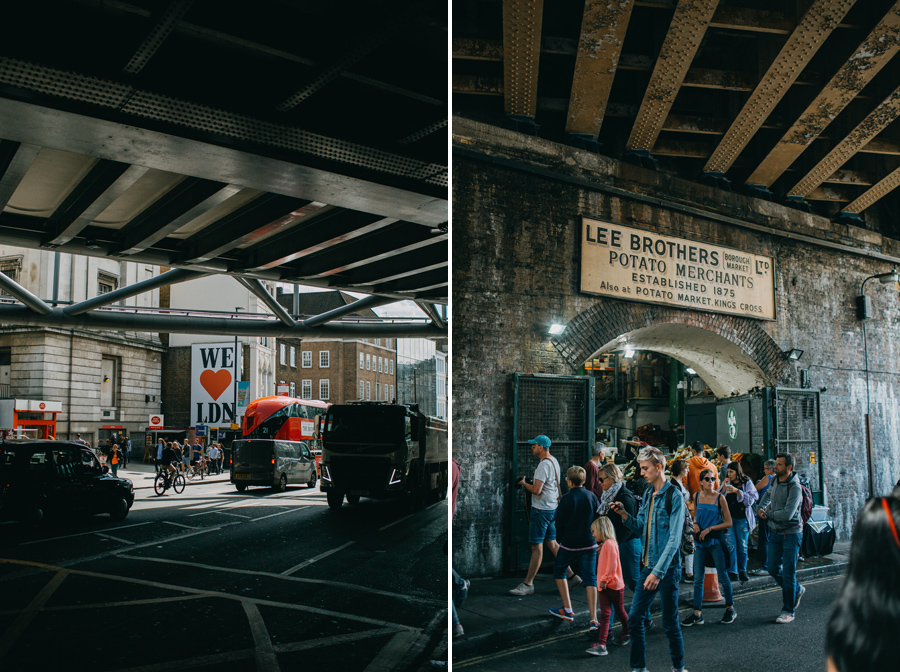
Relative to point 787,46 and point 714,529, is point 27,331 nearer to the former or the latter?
point 714,529

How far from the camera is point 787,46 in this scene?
421 cm

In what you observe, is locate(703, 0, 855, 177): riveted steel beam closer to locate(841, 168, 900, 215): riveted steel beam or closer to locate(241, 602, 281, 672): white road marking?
locate(841, 168, 900, 215): riveted steel beam

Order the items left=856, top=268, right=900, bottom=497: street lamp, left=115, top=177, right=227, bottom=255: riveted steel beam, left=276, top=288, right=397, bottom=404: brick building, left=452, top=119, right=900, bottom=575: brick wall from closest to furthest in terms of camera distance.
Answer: left=276, top=288, right=397, bottom=404: brick building
left=115, top=177, right=227, bottom=255: riveted steel beam
left=856, top=268, right=900, bottom=497: street lamp
left=452, top=119, right=900, bottom=575: brick wall

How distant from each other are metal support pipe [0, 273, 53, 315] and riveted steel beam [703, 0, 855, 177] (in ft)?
14.9

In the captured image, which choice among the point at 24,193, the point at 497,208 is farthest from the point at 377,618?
the point at 497,208

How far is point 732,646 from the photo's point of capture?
10.0 ft

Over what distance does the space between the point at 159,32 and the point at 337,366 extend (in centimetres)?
114

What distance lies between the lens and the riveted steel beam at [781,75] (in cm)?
379

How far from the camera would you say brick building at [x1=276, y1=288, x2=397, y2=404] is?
1.91 m

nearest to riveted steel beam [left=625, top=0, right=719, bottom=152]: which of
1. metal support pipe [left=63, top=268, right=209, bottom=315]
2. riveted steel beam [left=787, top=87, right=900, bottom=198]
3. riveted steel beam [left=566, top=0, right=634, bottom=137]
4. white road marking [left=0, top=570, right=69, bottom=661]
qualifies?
riveted steel beam [left=566, top=0, right=634, bottom=137]

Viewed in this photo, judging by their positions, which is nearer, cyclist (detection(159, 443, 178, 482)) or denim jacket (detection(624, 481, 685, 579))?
cyclist (detection(159, 443, 178, 482))

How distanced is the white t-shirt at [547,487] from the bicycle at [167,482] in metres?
3.85

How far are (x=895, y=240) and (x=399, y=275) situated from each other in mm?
3169

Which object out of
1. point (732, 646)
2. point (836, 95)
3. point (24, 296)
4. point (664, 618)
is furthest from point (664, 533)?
point (836, 95)
